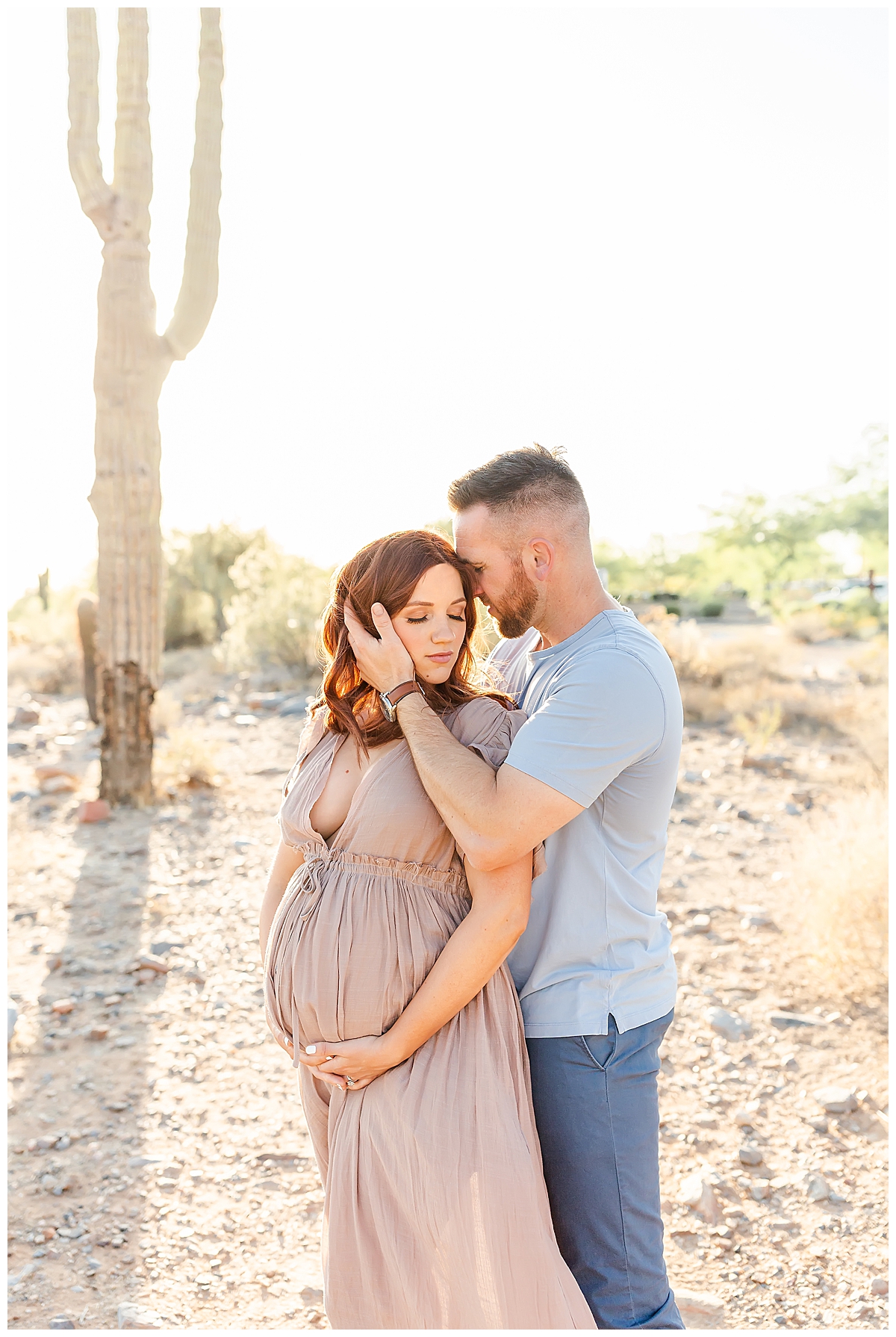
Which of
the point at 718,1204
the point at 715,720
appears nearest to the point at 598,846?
the point at 718,1204

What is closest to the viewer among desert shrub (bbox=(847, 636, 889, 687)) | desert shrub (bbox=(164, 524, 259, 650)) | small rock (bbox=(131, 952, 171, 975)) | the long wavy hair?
the long wavy hair

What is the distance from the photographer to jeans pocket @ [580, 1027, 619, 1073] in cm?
186

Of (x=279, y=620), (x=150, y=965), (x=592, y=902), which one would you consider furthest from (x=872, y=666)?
(x=592, y=902)

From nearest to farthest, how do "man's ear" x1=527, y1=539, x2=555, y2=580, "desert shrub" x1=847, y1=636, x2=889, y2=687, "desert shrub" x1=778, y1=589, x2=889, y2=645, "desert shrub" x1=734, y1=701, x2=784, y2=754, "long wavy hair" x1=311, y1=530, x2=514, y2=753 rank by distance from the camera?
1. "long wavy hair" x1=311, y1=530, x2=514, y2=753
2. "man's ear" x1=527, y1=539, x2=555, y2=580
3. "desert shrub" x1=734, y1=701, x2=784, y2=754
4. "desert shrub" x1=847, y1=636, x2=889, y2=687
5. "desert shrub" x1=778, y1=589, x2=889, y2=645

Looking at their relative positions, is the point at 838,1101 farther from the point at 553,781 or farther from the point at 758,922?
the point at 553,781

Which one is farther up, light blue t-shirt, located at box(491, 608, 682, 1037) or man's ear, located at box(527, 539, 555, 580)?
man's ear, located at box(527, 539, 555, 580)

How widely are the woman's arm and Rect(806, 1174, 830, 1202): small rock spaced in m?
2.20

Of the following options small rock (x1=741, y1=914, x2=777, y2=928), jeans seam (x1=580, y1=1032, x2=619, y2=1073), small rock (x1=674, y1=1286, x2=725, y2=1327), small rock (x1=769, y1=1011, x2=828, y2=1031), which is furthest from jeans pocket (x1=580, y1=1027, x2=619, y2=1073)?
small rock (x1=741, y1=914, x2=777, y2=928)

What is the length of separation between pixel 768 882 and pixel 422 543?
4.84 m

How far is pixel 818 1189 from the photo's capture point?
322 centimetres

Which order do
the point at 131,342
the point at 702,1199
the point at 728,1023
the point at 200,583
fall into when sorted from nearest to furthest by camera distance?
the point at 702,1199
the point at 728,1023
the point at 131,342
the point at 200,583

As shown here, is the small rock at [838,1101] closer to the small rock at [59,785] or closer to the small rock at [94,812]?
the small rock at [94,812]

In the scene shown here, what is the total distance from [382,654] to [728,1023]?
3228 millimetres

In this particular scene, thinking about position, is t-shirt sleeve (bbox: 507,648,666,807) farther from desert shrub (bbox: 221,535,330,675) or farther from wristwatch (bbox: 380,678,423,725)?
desert shrub (bbox: 221,535,330,675)
